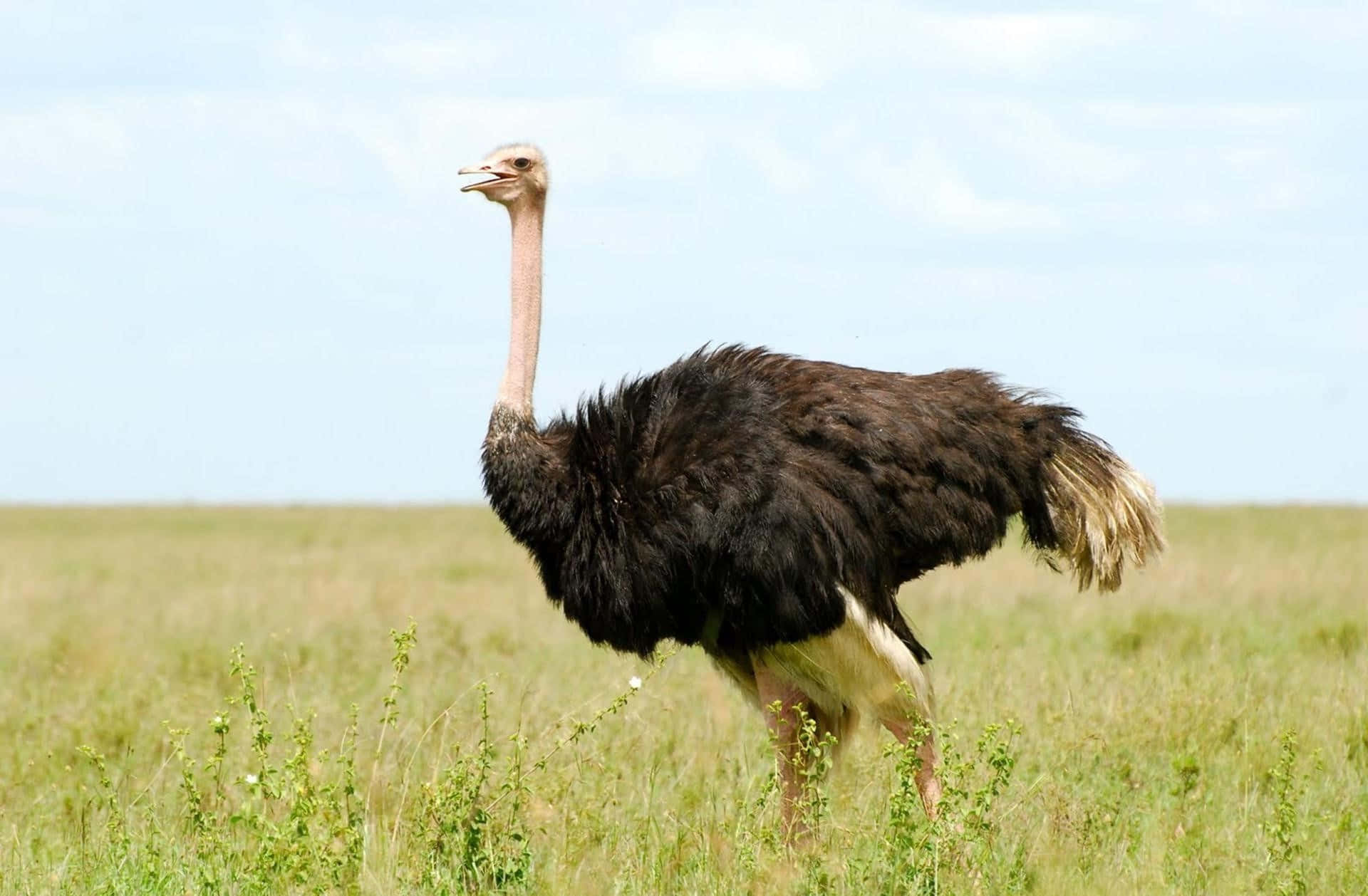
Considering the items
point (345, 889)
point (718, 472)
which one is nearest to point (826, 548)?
point (718, 472)

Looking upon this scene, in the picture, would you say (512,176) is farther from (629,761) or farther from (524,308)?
(629,761)

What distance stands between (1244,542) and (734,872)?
67.1ft

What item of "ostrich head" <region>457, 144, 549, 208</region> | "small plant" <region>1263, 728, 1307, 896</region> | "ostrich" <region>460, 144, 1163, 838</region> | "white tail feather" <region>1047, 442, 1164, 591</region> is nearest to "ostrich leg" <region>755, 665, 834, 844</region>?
"ostrich" <region>460, 144, 1163, 838</region>

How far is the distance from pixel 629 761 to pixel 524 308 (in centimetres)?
164

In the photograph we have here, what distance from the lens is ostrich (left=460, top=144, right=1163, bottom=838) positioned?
550 centimetres

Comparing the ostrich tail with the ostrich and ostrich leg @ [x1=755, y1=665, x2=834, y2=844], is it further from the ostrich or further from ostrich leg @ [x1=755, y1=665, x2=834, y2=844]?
ostrich leg @ [x1=755, y1=665, x2=834, y2=844]

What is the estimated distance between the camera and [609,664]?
941 centimetres

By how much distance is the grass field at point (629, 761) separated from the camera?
187 inches

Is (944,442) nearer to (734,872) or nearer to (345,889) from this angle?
(734,872)

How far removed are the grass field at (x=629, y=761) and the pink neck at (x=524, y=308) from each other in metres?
0.96

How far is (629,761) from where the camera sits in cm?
658

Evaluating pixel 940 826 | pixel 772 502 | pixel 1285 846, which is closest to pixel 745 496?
pixel 772 502

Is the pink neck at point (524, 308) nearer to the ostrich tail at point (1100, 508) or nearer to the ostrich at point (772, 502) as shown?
the ostrich at point (772, 502)

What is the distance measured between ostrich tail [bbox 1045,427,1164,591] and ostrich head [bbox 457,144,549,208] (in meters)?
1.91
